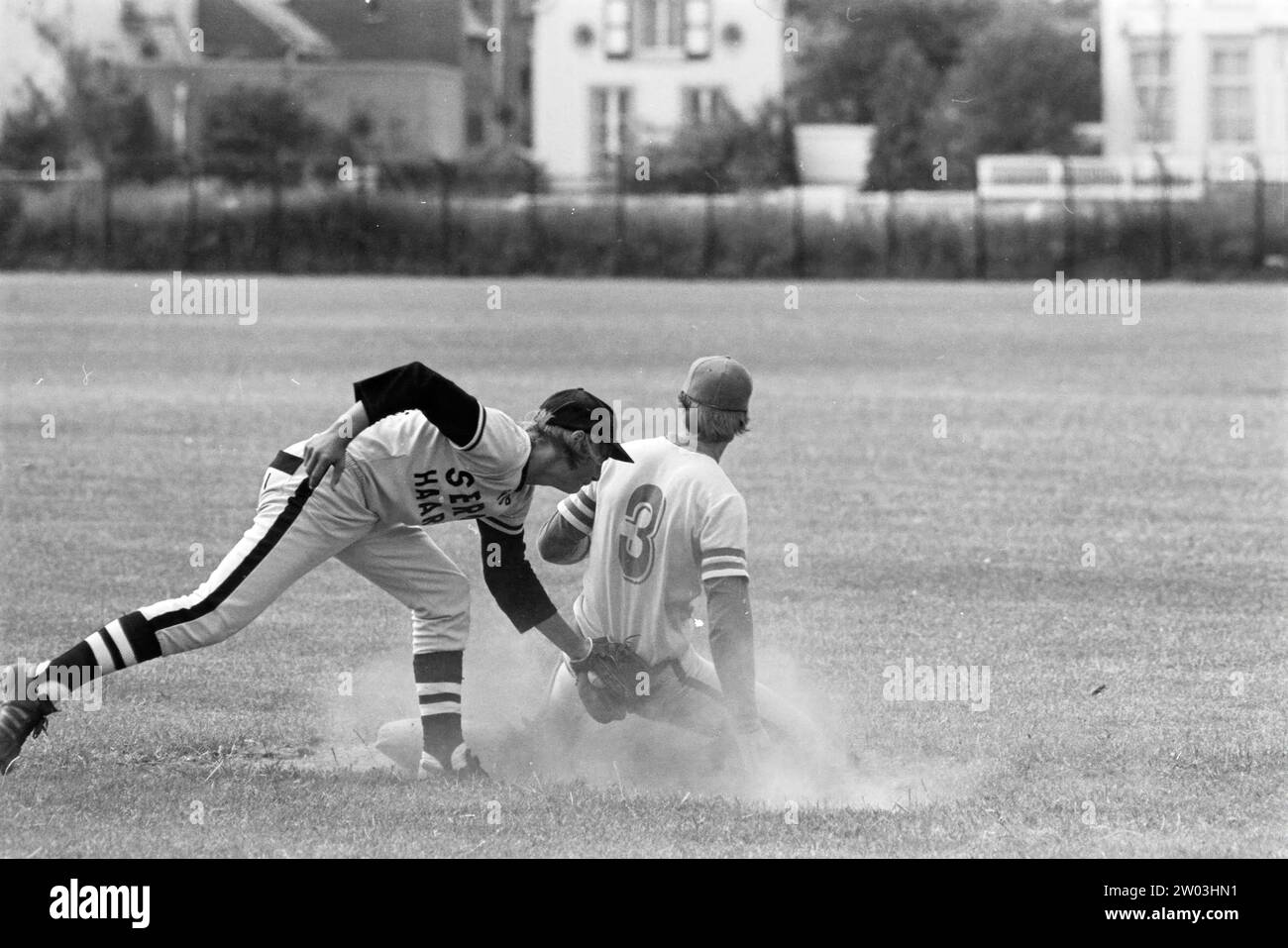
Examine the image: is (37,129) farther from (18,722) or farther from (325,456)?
(325,456)

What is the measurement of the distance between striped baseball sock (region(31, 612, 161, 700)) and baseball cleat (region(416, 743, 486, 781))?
1.00 m

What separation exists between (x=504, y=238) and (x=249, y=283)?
6594 mm

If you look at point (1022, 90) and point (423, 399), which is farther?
point (1022, 90)

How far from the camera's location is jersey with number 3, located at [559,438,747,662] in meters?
6.15

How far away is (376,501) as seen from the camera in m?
6.18

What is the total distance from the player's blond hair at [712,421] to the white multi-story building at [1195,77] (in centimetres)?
5703

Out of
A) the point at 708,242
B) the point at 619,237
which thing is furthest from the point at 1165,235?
the point at 619,237

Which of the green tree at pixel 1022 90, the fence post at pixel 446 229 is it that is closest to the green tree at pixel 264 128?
the fence post at pixel 446 229

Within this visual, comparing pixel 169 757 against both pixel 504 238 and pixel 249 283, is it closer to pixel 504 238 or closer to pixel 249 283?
pixel 249 283

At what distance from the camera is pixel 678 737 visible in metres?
6.75

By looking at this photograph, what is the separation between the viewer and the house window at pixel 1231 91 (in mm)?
62250

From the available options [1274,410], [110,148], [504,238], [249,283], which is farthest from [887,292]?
[110,148]

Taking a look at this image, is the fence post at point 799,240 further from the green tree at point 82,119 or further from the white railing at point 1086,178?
the green tree at point 82,119

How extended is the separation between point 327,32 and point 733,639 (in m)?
63.2
